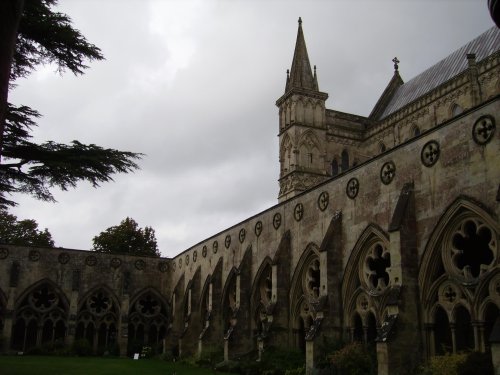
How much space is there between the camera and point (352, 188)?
21.2m

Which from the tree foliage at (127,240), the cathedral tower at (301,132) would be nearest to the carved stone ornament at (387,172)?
the cathedral tower at (301,132)

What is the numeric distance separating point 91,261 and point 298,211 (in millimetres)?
20877

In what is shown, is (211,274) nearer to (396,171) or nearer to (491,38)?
(396,171)

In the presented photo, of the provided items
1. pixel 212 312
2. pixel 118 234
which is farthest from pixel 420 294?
pixel 118 234

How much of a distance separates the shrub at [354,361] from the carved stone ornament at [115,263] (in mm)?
25970

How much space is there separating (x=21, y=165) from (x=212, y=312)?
60.2 ft

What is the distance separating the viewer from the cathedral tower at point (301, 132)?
132 ft

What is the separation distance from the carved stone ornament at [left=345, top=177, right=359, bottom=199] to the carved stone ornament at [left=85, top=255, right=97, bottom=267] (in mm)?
24584

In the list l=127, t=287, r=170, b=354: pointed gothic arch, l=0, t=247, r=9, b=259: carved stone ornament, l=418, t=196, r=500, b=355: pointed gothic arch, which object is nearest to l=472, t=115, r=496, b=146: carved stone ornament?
l=418, t=196, r=500, b=355: pointed gothic arch

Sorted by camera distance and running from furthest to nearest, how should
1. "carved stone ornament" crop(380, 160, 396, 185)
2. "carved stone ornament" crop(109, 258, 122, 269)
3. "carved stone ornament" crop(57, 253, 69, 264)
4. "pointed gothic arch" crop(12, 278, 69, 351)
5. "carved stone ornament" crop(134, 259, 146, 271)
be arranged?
1. "carved stone ornament" crop(134, 259, 146, 271)
2. "carved stone ornament" crop(109, 258, 122, 269)
3. "carved stone ornament" crop(57, 253, 69, 264)
4. "pointed gothic arch" crop(12, 278, 69, 351)
5. "carved stone ornament" crop(380, 160, 396, 185)

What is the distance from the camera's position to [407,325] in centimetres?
1634

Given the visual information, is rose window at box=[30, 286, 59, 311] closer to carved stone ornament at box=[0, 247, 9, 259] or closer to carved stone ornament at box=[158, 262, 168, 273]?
carved stone ornament at box=[0, 247, 9, 259]

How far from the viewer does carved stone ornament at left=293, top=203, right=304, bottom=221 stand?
24.8 meters

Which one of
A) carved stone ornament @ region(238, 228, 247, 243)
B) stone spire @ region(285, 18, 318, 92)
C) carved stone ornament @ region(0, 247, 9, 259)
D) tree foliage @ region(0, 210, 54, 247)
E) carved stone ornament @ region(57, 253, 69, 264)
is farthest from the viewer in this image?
tree foliage @ region(0, 210, 54, 247)
